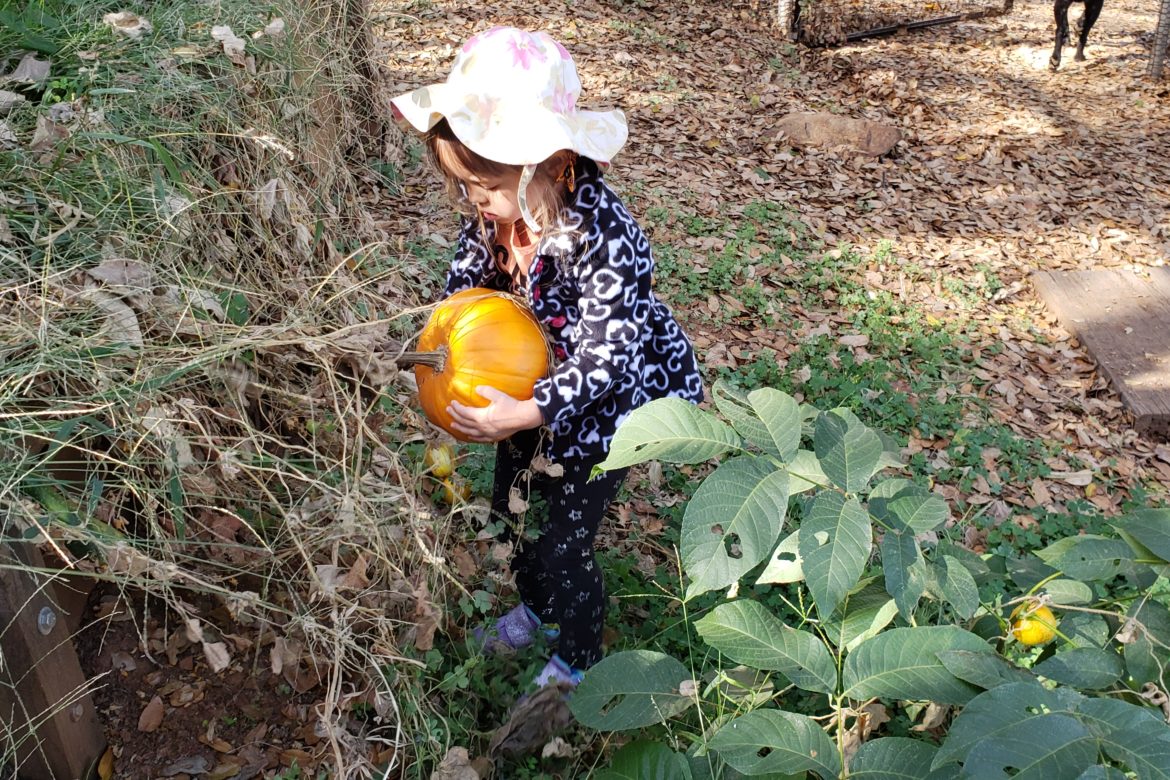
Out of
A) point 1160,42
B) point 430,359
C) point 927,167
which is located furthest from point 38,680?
point 1160,42

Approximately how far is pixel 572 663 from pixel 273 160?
2.01m

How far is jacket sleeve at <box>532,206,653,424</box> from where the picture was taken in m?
2.07

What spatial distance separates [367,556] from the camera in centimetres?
226

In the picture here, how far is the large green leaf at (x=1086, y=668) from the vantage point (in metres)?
1.15

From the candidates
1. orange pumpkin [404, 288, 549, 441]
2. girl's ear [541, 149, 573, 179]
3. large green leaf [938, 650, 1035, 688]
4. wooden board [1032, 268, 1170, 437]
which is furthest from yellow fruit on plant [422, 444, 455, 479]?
wooden board [1032, 268, 1170, 437]

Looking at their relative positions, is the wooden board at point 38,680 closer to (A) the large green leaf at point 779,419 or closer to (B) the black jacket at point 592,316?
(B) the black jacket at point 592,316

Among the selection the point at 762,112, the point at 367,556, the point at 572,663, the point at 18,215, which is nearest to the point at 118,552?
the point at 367,556

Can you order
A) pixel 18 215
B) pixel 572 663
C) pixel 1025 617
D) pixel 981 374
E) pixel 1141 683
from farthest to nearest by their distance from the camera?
pixel 981 374, pixel 572 663, pixel 18 215, pixel 1025 617, pixel 1141 683

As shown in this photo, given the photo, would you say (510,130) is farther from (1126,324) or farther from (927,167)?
(927,167)

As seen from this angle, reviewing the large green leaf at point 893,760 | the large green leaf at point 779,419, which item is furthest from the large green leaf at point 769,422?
the large green leaf at point 893,760

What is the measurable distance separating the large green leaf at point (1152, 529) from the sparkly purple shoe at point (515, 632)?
1.72 metres

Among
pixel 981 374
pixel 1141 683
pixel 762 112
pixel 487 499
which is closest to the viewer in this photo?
pixel 1141 683

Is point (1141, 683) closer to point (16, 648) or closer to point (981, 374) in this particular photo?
point (16, 648)

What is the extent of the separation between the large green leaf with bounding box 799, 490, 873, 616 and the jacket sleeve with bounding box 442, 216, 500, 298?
4.62 ft
